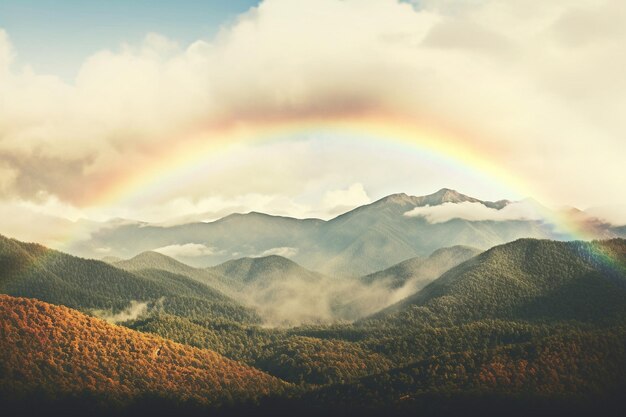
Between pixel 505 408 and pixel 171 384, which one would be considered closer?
pixel 505 408

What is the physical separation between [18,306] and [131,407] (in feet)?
180

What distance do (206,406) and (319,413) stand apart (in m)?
41.1

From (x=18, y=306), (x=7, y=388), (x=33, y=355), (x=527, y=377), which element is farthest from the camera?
(x=527, y=377)

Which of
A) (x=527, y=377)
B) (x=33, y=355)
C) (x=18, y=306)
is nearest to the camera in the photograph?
(x=33, y=355)

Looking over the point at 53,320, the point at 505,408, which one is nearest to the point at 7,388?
the point at 53,320

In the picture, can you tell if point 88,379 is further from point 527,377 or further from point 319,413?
point 527,377

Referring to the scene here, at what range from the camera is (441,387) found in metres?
198

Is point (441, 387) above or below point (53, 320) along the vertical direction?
below

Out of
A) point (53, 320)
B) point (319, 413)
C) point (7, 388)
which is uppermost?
point (53, 320)

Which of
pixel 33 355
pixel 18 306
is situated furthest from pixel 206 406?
pixel 18 306

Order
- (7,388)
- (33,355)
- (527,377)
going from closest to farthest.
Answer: (7,388) < (33,355) < (527,377)

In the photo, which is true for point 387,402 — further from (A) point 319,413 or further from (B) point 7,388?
(B) point 7,388

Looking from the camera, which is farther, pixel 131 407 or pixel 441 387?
pixel 441 387

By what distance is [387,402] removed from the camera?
196 meters
